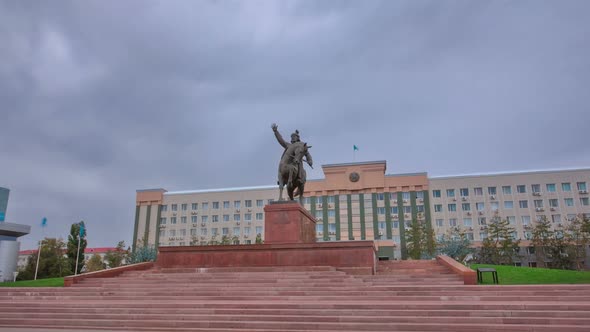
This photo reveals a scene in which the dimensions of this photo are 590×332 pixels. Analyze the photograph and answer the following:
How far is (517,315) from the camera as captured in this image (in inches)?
354

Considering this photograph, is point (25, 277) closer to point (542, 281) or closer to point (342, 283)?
point (342, 283)

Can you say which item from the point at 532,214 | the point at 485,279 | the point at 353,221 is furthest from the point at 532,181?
the point at 485,279

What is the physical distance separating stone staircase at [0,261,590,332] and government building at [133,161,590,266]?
153 feet

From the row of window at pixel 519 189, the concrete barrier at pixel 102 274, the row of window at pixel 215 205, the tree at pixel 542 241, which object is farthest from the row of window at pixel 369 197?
the concrete barrier at pixel 102 274

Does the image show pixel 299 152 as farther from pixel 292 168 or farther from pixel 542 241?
pixel 542 241

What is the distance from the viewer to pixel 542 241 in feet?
163

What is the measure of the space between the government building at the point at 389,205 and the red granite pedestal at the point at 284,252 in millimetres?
43471

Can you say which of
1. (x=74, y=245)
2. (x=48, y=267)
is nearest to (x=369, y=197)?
(x=74, y=245)

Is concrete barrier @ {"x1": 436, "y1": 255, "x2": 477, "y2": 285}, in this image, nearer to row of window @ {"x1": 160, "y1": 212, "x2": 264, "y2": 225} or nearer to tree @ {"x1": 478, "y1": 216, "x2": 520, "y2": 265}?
tree @ {"x1": 478, "y1": 216, "x2": 520, "y2": 265}

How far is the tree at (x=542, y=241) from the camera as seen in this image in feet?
159

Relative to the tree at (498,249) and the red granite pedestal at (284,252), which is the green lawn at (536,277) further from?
the tree at (498,249)

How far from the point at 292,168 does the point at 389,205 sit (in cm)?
4560

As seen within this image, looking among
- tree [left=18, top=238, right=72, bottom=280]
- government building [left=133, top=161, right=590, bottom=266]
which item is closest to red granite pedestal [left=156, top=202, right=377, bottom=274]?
tree [left=18, top=238, right=72, bottom=280]

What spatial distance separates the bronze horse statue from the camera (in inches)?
699
